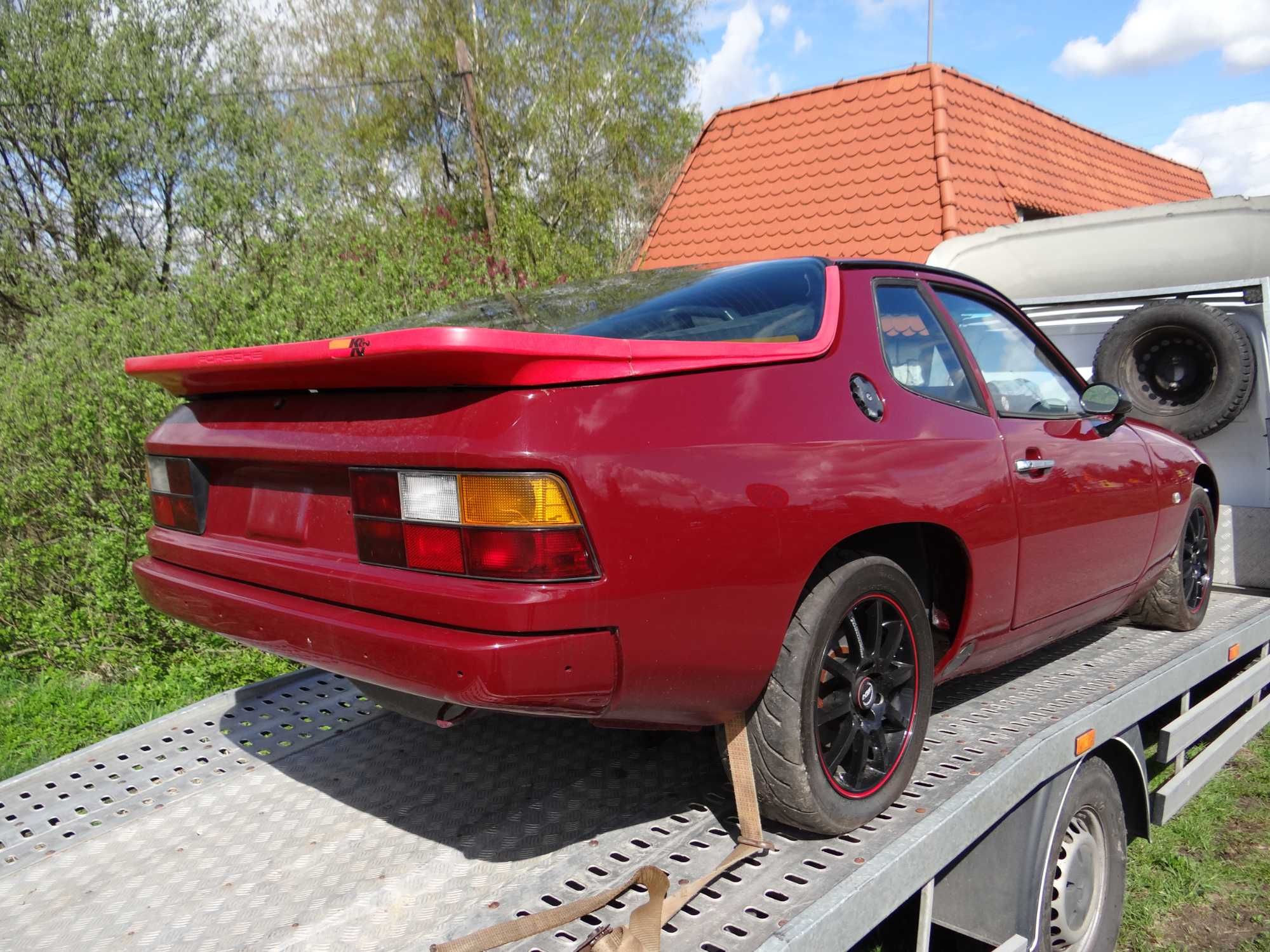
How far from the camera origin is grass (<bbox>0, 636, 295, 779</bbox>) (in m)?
4.29

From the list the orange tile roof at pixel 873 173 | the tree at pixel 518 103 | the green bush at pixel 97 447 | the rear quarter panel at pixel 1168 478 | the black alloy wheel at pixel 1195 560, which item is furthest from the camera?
the tree at pixel 518 103

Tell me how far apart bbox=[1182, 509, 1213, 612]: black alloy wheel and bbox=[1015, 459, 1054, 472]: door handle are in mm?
1575

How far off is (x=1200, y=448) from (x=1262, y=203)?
1.33 meters

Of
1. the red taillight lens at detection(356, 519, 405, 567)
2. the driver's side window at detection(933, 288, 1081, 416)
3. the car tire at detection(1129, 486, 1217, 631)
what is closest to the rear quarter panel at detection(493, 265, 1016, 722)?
the red taillight lens at detection(356, 519, 405, 567)

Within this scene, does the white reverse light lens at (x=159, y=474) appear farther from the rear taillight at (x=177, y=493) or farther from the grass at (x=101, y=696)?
the grass at (x=101, y=696)

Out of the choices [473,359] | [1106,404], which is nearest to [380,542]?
[473,359]

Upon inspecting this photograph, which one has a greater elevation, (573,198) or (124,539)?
(573,198)

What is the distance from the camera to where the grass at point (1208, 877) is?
3043 mm

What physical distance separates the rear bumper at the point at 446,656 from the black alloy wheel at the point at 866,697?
2.20ft

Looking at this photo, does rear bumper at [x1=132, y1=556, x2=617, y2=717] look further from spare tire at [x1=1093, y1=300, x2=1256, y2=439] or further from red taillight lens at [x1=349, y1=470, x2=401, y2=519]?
spare tire at [x1=1093, y1=300, x2=1256, y2=439]

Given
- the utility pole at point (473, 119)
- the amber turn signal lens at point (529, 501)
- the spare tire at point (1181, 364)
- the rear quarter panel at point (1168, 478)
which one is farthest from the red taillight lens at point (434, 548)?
the utility pole at point (473, 119)

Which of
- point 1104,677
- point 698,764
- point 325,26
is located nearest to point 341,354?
point 698,764

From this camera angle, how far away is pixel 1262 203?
504cm

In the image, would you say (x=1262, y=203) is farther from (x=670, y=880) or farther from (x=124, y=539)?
(x=124, y=539)
